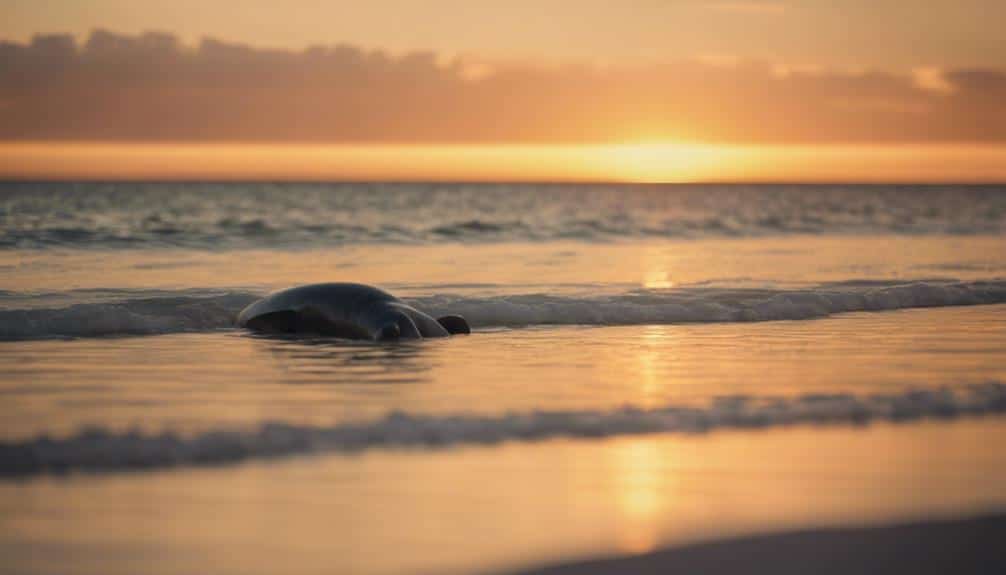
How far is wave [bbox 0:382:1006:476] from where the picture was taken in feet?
22.3

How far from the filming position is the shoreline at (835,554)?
510 centimetres

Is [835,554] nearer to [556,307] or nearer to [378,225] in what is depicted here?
[556,307]

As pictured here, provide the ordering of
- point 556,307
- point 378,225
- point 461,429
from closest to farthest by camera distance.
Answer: point 461,429 → point 556,307 → point 378,225

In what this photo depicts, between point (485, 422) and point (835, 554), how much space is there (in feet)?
9.57

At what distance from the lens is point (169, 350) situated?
1131 centimetres

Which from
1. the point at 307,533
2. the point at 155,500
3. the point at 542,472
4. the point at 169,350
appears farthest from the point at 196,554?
the point at 169,350

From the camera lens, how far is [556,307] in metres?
14.9

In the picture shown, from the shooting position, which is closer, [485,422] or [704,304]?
[485,422]

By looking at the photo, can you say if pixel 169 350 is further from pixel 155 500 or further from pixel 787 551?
pixel 787 551

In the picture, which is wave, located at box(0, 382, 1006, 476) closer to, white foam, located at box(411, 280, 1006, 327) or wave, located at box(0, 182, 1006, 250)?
white foam, located at box(411, 280, 1006, 327)

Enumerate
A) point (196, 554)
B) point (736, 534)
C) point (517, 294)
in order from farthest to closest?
point (517, 294) < point (736, 534) < point (196, 554)

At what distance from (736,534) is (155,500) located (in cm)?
274

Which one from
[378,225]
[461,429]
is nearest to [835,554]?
[461,429]

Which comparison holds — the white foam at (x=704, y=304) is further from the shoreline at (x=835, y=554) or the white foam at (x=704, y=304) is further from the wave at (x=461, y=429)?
the shoreline at (x=835, y=554)
